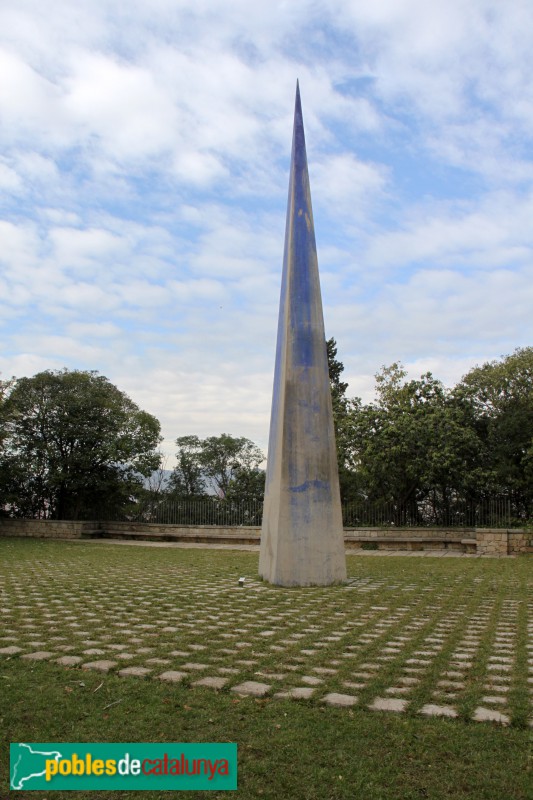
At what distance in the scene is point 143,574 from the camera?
11531mm

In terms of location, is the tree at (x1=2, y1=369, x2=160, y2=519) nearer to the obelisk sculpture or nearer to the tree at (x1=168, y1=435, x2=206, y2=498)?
the tree at (x1=168, y1=435, x2=206, y2=498)

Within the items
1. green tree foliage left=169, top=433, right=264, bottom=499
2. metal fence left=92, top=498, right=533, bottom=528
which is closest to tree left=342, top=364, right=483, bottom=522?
metal fence left=92, top=498, right=533, bottom=528

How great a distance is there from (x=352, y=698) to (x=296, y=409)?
20.6 ft

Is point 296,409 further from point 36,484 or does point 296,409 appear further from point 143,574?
point 36,484

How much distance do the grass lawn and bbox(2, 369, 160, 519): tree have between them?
48.9 ft

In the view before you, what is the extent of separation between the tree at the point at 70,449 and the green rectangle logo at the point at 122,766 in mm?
20947

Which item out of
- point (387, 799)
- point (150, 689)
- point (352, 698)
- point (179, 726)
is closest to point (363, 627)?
point (352, 698)

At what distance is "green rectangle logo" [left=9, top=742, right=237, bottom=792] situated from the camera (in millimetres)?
3035

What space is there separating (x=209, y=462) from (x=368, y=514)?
11653 mm

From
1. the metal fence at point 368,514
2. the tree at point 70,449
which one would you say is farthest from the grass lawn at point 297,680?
the tree at point 70,449

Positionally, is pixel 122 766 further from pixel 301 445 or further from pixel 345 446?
pixel 345 446

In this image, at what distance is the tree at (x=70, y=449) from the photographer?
23.8 metres

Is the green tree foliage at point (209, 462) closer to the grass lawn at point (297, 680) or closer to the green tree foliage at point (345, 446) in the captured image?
the green tree foliage at point (345, 446)

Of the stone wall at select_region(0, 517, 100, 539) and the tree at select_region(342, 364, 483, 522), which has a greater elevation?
the tree at select_region(342, 364, 483, 522)
